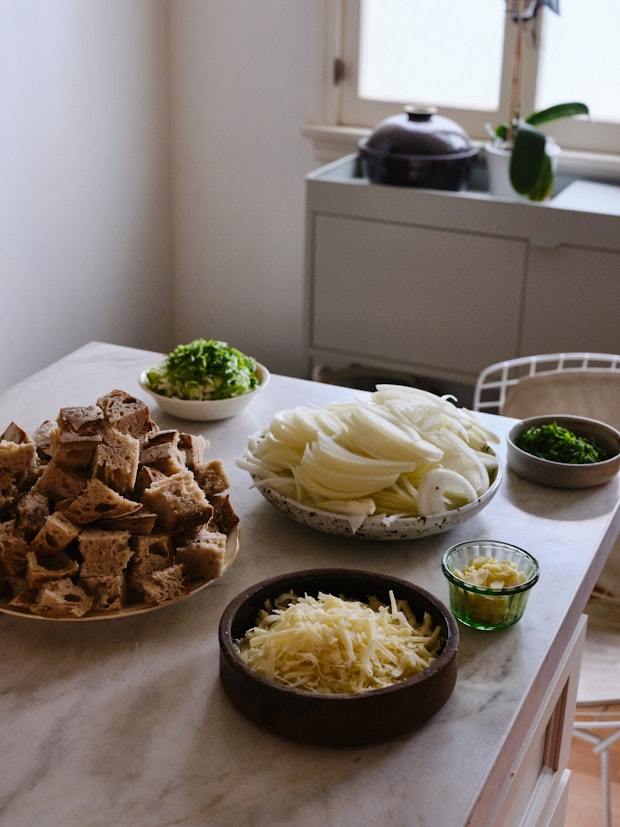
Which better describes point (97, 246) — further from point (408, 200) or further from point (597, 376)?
point (597, 376)

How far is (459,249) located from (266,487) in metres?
1.63

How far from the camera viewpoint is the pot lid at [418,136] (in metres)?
2.92

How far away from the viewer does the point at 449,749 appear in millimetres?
1030

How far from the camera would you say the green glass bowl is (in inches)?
46.9

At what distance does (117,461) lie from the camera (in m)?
1.23

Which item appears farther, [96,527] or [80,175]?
[80,175]

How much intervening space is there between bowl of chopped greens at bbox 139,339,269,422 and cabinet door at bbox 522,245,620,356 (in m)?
1.28

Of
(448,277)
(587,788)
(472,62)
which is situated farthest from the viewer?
(472,62)

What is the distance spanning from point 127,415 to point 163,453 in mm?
74

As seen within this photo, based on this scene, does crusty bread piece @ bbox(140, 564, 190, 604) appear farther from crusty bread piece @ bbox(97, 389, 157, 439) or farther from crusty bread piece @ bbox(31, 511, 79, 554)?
crusty bread piece @ bbox(97, 389, 157, 439)

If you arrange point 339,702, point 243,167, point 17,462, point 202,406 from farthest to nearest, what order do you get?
point 243,167 < point 202,406 < point 17,462 < point 339,702

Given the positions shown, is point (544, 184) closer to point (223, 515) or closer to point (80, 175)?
point (80, 175)

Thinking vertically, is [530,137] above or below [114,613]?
above

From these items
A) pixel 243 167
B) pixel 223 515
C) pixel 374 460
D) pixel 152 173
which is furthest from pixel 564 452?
pixel 152 173
